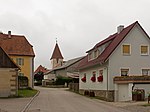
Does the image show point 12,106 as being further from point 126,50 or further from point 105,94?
point 126,50

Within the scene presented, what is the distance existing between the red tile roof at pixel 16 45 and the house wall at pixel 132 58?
81.8 ft

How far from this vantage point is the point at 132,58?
107ft

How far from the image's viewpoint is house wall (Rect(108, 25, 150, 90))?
31.8 metres

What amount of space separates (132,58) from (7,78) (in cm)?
1263

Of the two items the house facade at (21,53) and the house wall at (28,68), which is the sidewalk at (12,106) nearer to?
the house facade at (21,53)

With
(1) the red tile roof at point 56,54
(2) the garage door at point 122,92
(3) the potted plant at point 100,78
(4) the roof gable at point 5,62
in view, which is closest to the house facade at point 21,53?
(4) the roof gable at point 5,62

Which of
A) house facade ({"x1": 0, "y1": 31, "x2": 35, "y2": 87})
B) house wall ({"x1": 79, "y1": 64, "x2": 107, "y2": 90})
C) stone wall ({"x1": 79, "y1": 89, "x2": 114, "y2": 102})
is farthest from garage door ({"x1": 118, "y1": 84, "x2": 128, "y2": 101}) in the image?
house facade ({"x1": 0, "y1": 31, "x2": 35, "y2": 87})

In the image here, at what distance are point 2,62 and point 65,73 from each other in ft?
167

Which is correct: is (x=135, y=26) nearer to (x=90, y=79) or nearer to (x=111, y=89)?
(x=111, y=89)

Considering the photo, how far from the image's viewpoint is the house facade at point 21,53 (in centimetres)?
5397

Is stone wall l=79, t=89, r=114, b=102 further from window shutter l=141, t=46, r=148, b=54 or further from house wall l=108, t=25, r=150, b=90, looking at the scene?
window shutter l=141, t=46, r=148, b=54

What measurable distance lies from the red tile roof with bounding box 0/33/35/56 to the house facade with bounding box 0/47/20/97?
22561 millimetres

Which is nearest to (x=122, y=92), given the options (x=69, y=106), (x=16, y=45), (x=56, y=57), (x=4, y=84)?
(x=69, y=106)

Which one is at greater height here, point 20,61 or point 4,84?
point 20,61
